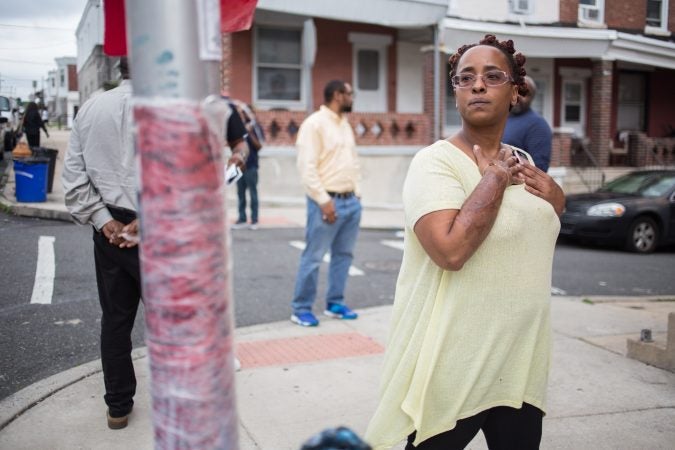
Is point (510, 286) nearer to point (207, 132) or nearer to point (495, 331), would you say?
point (495, 331)

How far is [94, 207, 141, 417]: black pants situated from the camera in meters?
3.66

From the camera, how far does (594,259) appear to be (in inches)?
417

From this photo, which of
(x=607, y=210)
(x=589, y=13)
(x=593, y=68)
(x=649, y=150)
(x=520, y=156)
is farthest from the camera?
(x=649, y=150)

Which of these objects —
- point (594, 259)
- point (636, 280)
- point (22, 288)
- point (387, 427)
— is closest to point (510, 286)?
point (387, 427)

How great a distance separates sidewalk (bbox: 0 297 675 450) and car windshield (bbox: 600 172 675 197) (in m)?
7.16

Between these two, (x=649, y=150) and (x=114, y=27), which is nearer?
(x=114, y=27)

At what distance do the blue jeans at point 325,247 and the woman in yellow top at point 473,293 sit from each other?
136 inches

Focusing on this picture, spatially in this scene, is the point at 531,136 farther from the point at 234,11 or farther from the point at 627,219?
the point at 627,219

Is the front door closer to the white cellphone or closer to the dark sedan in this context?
the dark sedan

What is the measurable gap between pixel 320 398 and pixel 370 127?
13.1 m

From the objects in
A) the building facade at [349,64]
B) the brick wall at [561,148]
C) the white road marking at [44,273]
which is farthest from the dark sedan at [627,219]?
the white road marking at [44,273]

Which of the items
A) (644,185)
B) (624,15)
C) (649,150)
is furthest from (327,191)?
(649,150)

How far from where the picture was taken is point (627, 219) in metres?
11.5

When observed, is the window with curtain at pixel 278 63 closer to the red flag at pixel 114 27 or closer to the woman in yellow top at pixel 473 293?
the woman in yellow top at pixel 473 293
